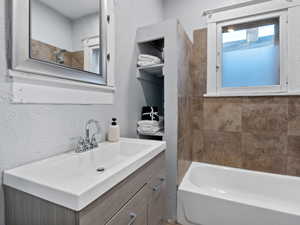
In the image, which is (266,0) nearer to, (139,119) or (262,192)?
(139,119)

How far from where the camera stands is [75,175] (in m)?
0.78

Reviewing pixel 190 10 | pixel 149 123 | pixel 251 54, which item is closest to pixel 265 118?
pixel 251 54

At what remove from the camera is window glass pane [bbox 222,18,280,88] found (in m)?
1.77

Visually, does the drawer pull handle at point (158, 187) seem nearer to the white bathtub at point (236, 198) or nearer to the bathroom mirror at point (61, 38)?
the white bathtub at point (236, 198)

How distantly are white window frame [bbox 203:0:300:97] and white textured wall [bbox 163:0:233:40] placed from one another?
0.10m

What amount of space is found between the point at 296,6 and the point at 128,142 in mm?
2153

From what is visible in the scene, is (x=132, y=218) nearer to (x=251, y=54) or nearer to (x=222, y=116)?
(x=222, y=116)

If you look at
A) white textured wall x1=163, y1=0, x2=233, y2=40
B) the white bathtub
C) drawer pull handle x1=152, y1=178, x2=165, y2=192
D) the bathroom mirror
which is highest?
white textured wall x1=163, y1=0, x2=233, y2=40

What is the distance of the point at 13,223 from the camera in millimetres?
625

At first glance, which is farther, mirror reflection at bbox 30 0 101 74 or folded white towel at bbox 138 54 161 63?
folded white towel at bbox 138 54 161 63

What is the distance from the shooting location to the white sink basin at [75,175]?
0.49 meters

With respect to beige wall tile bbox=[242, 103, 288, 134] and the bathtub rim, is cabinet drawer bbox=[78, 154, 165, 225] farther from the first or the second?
beige wall tile bbox=[242, 103, 288, 134]

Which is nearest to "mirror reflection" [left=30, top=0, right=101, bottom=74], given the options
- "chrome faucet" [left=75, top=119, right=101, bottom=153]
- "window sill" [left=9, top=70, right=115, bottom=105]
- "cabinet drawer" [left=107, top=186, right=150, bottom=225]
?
"window sill" [left=9, top=70, right=115, bottom=105]

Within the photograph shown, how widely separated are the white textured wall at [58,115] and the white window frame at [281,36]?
0.99 metres
